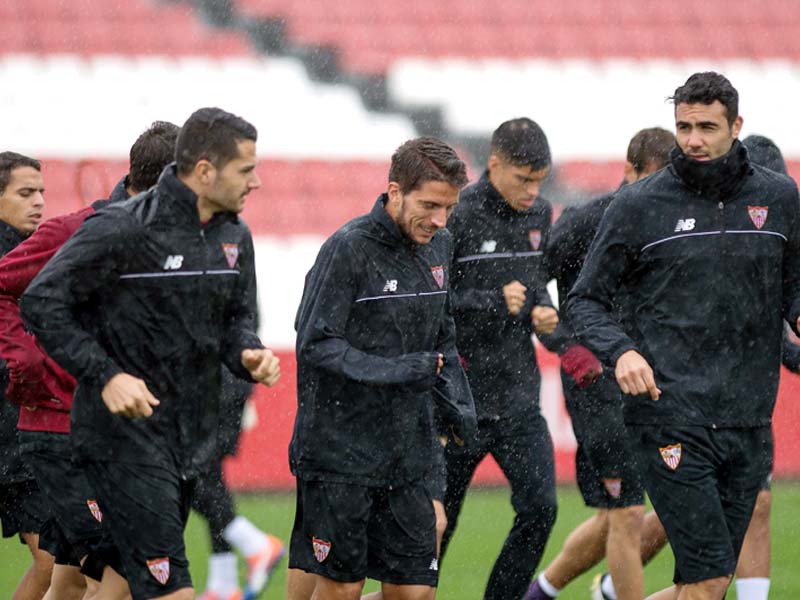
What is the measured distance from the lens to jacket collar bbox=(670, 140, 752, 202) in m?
4.95

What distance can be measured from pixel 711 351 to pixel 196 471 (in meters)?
1.76

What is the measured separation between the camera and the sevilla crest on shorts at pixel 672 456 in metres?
4.92

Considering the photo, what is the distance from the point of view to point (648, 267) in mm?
5062

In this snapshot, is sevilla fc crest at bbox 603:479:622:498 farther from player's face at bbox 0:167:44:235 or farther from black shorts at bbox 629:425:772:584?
player's face at bbox 0:167:44:235

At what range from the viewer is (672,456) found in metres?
4.93

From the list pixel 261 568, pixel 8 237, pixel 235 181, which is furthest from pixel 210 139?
pixel 261 568

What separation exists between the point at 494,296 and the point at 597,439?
814 mm

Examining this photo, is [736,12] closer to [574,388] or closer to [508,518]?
[508,518]

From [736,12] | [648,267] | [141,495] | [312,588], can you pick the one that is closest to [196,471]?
[141,495]

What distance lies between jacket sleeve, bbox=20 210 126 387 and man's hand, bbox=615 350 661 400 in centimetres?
161

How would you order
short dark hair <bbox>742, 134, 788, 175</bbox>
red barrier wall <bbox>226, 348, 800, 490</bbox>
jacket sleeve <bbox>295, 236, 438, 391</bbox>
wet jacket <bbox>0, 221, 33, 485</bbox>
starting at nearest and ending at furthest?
1. jacket sleeve <bbox>295, 236, 438, 391</bbox>
2. wet jacket <bbox>0, 221, 33, 485</bbox>
3. short dark hair <bbox>742, 134, 788, 175</bbox>
4. red barrier wall <bbox>226, 348, 800, 490</bbox>

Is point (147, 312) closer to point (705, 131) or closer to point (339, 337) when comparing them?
point (339, 337)

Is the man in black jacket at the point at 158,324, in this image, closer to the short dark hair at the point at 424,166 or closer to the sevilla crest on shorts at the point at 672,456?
the short dark hair at the point at 424,166

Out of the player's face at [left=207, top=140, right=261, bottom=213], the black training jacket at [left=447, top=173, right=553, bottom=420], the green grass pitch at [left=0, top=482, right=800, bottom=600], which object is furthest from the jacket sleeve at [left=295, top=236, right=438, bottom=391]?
the green grass pitch at [left=0, top=482, right=800, bottom=600]
